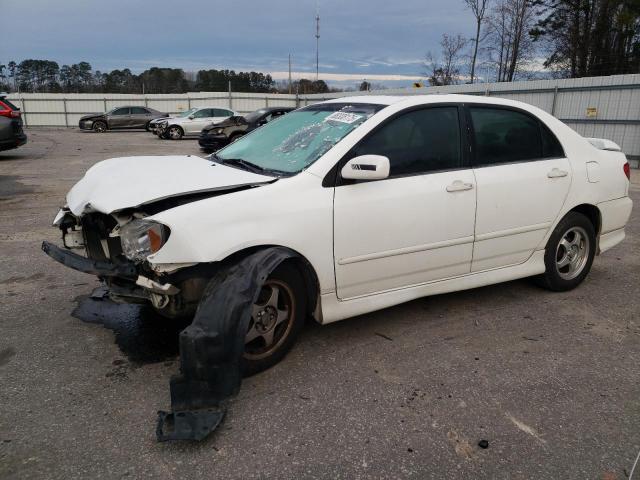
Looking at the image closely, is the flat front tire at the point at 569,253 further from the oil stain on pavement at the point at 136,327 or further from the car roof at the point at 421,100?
the oil stain on pavement at the point at 136,327

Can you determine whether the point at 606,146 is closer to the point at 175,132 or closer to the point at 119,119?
the point at 175,132

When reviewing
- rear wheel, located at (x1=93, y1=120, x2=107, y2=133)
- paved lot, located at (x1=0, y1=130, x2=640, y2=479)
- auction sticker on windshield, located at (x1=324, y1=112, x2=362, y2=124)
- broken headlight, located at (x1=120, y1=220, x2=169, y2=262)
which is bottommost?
paved lot, located at (x1=0, y1=130, x2=640, y2=479)

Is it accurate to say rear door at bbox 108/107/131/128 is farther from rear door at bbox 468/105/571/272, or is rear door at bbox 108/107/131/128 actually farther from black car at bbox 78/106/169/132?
rear door at bbox 468/105/571/272

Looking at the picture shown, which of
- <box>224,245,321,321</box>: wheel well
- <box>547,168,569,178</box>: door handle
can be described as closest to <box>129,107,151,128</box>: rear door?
<box>547,168,569,178</box>: door handle

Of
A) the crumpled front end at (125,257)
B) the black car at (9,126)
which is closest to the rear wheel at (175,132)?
the black car at (9,126)

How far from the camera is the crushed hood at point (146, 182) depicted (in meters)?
3.03

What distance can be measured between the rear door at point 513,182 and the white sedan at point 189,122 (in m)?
20.9

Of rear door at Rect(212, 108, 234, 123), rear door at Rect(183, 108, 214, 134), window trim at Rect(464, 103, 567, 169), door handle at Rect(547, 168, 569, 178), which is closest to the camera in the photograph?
window trim at Rect(464, 103, 567, 169)

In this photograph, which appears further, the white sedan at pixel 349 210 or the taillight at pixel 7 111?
the taillight at pixel 7 111

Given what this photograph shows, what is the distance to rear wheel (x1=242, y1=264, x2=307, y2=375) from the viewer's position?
3105mm

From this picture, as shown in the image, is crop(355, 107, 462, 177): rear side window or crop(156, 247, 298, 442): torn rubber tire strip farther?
crop(355, 107, 462, 177): rear side window

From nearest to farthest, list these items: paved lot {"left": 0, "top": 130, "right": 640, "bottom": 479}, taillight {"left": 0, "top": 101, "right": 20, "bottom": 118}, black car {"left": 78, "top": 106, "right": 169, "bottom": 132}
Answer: paved lot {"left": 0, "top": 130, "right": 640, "bottom": 479} → taillight {"left": 0, "top": 101, "right": 20, "bottom": 118} → black car {"left": 78, "top": 106, "right": 169, "bottom": 132}

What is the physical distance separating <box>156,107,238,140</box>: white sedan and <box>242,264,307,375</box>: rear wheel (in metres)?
21.7

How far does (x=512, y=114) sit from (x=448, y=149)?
Result: 0.84 meters
